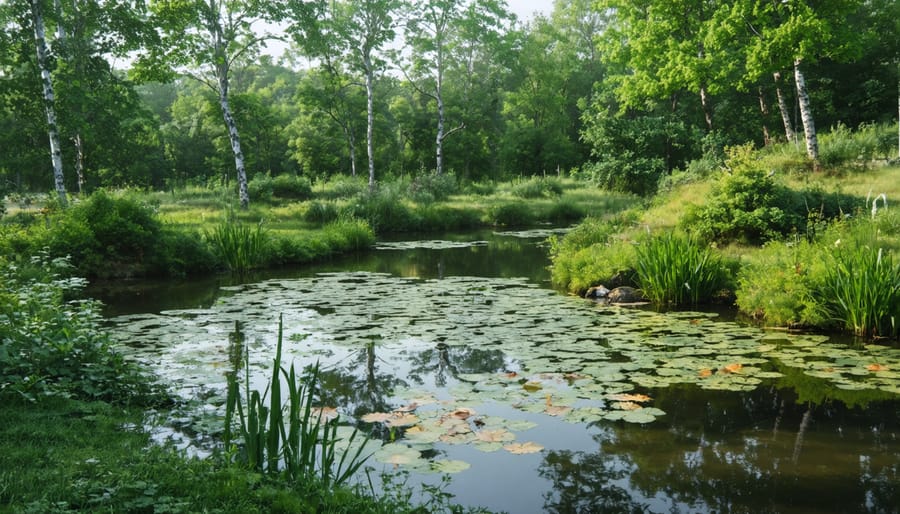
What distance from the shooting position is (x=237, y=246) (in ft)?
48.6

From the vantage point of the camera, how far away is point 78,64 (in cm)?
1825

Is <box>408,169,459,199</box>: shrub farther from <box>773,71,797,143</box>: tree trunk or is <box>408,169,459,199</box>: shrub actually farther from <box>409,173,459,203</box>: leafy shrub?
<box>773,71,797,143</box>: tree trunk

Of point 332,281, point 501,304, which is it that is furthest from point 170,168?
point 501,304

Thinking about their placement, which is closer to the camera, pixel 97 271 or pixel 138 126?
pixel 97 271

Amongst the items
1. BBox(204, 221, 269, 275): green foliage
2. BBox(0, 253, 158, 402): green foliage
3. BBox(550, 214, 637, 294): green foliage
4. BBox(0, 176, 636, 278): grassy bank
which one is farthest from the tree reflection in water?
BBox(204, 221, 269, 275): green foliage

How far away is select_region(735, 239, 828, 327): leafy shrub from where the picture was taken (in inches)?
317

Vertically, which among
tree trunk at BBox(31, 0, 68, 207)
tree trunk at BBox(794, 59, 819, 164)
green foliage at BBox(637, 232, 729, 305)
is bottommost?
green foliage at BBox(637, 232, 729, 305)

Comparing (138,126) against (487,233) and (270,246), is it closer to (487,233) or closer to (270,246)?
(270,246)

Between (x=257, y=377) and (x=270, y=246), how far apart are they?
32.8 feet

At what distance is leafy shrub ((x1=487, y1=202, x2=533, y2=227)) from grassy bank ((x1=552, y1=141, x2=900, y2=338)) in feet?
42.8

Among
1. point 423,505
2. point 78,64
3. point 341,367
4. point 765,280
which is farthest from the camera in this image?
point 78,64

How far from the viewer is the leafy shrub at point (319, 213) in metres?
22.7

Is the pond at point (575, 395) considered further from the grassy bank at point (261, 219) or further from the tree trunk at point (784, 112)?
the tree trunk at point (784, 112)

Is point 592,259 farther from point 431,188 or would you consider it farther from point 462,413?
point 431,188
